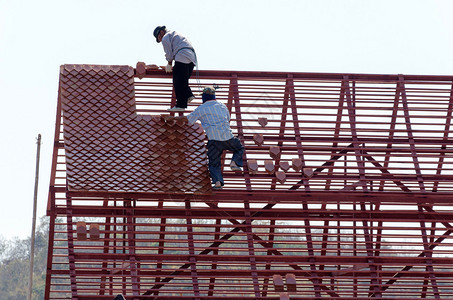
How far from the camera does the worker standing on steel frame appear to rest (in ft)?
38.9

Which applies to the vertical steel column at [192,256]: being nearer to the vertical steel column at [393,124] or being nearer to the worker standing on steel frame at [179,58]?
the worker standing on steel frame at [179,58]

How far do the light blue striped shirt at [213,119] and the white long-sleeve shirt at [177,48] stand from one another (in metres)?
0.89

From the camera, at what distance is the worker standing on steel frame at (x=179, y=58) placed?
11.8 metres

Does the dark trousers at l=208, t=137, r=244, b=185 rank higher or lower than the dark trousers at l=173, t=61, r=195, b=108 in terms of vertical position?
lower

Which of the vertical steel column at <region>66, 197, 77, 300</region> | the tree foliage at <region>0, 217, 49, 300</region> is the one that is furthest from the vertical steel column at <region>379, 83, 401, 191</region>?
the tree foliage at <region>0, 217, 49, 300</region>

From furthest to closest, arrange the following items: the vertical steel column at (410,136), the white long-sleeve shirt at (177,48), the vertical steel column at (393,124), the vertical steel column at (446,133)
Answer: the vertical steel column at (446,133), the vertical steel column at (393,124), the vertical steel column at (410,136), the white long-sleeve shirt at (177,48)

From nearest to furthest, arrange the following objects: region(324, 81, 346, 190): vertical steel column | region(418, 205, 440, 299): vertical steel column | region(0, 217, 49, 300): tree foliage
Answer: region(418, 205, 440, 299): vertical steel column
region(324, 81, 346, 190): vertical steel column
region(0, 217, 49, 300): tree foliage

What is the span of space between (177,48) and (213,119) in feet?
4.52

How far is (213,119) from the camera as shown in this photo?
450 inches

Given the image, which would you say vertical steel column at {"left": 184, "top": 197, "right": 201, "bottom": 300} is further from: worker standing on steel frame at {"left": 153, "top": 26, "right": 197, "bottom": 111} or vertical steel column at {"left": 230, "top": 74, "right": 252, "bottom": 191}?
worker standing on steel frame at {"left": 153, "top": 26, "right": 197, "bottom": 111}

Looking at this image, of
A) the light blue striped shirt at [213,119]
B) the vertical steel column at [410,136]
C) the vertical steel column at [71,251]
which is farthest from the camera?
the vertical steel column at [410,136]

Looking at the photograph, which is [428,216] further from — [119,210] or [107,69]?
[107,69]

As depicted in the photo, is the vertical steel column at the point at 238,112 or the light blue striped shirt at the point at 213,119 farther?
the vertical steel column at the point at 238,112

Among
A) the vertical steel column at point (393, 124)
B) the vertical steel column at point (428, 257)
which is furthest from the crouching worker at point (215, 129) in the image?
the vertical steel column at point (428, 257)
